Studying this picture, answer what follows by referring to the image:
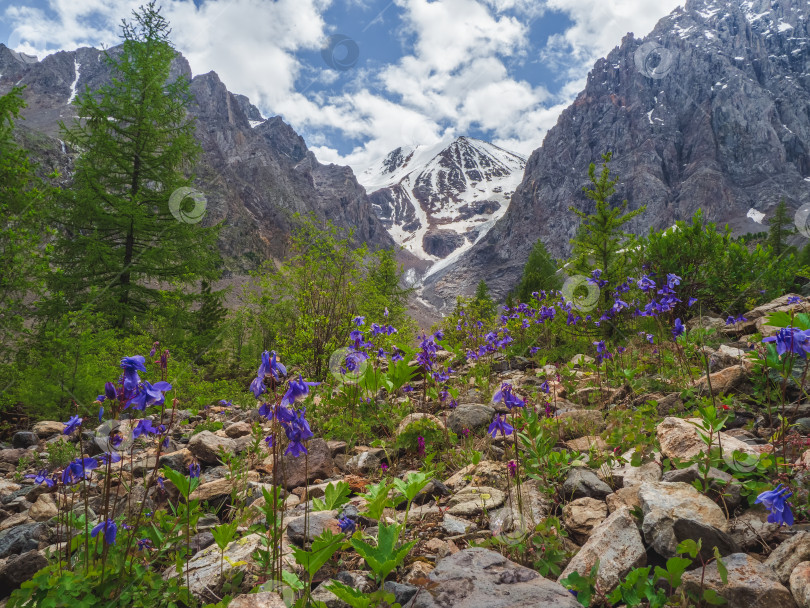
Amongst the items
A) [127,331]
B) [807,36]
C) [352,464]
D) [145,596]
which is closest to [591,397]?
[352,464]

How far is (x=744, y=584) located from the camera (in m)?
1.55

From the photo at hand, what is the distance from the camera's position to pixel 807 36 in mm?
158500

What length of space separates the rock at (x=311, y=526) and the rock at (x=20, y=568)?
1348 mm

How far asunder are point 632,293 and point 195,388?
27.2ft

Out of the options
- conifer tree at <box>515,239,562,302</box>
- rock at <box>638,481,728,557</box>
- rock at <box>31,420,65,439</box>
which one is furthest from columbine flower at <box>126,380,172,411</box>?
conifer tree at <box>515,239,562,302</box>

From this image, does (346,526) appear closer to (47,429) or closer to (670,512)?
(670,512)

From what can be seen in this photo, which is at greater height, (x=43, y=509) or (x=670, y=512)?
(x=670, y=512)

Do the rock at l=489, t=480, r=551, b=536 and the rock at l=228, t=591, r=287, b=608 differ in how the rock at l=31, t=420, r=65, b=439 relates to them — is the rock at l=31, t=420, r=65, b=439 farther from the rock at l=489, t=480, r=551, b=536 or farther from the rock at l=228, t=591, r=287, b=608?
the rock at l=489, t=480, r=551, b=536

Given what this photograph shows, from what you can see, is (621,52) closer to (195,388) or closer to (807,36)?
(807,36)

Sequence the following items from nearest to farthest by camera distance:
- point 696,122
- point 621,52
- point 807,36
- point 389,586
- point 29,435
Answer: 1. point 389,586
2. point 29,435
3. point 696,122
4. point 807,36
5. point 621,52

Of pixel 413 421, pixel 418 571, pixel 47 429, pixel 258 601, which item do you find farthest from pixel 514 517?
pixel 47 429

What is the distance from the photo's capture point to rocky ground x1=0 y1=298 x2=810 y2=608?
5.63ft

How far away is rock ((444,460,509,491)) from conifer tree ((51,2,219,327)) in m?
11.3

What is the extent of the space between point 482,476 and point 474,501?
0.46 metres
